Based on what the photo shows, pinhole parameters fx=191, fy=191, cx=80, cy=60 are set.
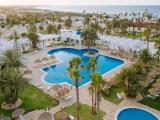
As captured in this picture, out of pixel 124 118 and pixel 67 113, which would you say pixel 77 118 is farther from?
pixel 124 118

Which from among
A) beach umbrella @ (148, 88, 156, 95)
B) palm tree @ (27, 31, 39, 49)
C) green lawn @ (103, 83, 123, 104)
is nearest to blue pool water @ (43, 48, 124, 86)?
palm tree @ (27, 31, 39, 49)

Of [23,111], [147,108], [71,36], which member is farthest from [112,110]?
[71,36]

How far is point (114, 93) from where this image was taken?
992 inches

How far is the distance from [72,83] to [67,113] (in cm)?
767

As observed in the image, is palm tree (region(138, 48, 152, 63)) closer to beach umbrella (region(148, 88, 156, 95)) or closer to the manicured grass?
beach umbrella (region(148, 88, 156, 95))

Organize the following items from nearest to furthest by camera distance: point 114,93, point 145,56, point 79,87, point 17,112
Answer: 1. point 17,112
2. point 114,93
3. point 79,87
4. point 145,56

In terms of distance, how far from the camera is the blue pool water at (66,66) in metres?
30.7

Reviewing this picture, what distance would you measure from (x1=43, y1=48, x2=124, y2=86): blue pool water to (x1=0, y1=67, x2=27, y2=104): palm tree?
7790mm

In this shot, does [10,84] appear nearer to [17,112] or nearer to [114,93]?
[17,112]

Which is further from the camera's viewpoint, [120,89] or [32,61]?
[32,61]

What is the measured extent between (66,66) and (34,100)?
44.1ft

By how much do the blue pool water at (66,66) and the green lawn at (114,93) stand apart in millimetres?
4713

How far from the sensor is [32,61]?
37.7m

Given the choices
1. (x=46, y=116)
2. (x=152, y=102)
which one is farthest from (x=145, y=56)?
(x=46, y=116)
